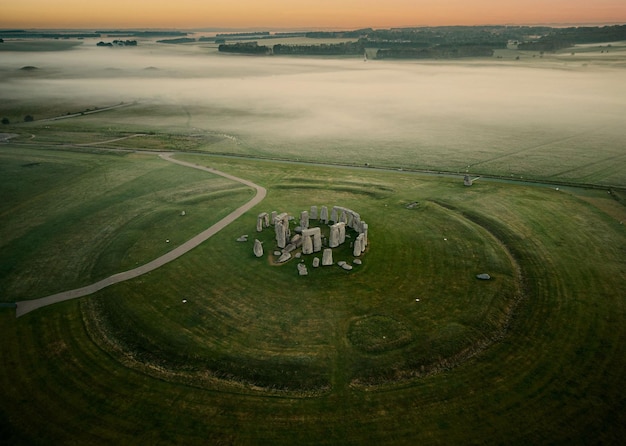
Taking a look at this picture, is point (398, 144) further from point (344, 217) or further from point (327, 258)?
point (327, 258)

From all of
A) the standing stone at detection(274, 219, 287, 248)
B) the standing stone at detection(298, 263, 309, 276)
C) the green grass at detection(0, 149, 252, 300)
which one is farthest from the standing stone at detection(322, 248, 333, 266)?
the green grass at detection(0, 149, 252, 300)

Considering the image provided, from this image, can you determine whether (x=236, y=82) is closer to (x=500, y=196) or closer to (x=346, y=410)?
(x=500, y=196)

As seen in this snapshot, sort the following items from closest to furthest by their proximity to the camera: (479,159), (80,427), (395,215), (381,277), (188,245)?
1. (80,427)
2. (381,277)
3. (188,245)
4. (395,215)
5. (479,159)

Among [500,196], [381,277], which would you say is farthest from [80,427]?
[500,196]

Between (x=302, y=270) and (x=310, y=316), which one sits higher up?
(x=302, y=270)

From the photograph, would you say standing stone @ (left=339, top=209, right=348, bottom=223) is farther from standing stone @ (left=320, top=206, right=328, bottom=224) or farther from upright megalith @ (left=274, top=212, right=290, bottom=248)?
upright megalith @ (left=274, top=212, right=290, bottom=248)

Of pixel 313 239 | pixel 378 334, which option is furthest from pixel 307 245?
pixel 378 334
